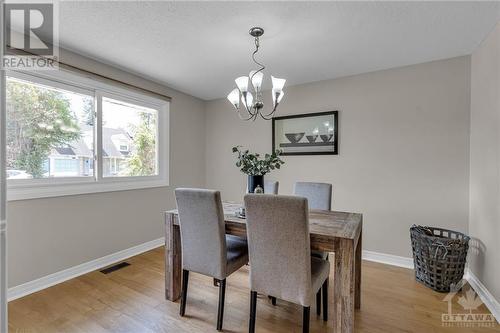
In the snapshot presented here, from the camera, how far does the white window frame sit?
2.18 m

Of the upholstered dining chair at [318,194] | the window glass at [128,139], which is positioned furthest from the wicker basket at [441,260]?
the window glass at [128,139]

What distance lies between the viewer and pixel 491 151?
2.02m

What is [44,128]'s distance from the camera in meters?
2.30

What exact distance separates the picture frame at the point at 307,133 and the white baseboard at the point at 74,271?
2.34 metres

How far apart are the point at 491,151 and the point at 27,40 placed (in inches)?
163

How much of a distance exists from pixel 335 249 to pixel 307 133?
2.08 meters

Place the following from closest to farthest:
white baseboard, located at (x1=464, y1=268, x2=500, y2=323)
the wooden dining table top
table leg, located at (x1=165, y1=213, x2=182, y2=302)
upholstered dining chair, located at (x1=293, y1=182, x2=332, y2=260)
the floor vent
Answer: the wooden dining table top, white baseboard, located at (x1=464, y1=268, x2=500, y2=323), table leg, located at (x1=165, y1=213, x2=182, y2=302), upholstered dining chair, located at (x1=293, y1=182, x2=332, y2=260), the floor vent

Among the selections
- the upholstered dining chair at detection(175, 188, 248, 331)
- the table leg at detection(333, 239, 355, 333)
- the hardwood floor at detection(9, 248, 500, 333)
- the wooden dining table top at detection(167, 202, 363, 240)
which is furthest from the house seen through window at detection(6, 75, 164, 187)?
the table leg at detection(333, 239, 355, 333)

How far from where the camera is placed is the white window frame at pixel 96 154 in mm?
2176

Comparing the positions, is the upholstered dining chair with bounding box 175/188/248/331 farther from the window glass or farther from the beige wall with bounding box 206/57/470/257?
the beige wall with bounding box 206/57/470/257

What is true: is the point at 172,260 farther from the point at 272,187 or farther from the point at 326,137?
the point at 326,137

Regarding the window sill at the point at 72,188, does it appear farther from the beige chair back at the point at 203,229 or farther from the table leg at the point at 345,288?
the table leg at the point at 345,288

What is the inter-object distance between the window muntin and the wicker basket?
3519mm

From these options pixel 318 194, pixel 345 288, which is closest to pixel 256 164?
pixel 318 194
